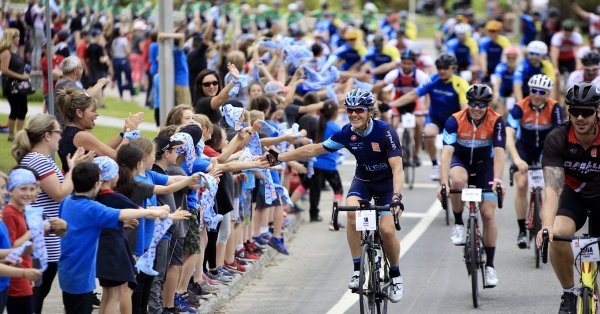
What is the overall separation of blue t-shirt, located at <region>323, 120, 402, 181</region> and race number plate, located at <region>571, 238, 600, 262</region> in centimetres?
260

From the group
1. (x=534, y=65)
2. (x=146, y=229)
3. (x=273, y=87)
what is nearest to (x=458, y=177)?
(x=273, y=87)

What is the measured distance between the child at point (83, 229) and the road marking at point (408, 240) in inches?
135

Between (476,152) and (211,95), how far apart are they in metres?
3.01

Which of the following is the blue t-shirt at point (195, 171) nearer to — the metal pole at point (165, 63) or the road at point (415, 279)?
the road at point (415, 279)

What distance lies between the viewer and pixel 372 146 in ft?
36.1

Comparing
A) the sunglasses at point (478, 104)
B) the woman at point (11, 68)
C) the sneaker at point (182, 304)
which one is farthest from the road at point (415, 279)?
the woman at point (11, 68)

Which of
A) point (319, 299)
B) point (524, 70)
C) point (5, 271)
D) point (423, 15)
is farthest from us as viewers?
point (423, 15)

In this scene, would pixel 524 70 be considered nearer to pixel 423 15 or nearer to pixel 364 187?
pixel 364 187

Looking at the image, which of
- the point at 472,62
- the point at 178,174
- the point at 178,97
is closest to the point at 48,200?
the point at 178,174

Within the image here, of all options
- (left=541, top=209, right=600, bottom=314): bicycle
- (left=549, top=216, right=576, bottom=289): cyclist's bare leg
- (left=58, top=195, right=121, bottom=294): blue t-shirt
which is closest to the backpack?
(left=58, top=195, right=121, bottom=294): blue t-shirt

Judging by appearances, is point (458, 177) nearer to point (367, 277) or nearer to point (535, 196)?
point (535, 196)

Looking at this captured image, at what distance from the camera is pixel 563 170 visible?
939cm

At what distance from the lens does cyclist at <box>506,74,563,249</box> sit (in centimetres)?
1430

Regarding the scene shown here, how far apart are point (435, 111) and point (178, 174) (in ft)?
27.9
